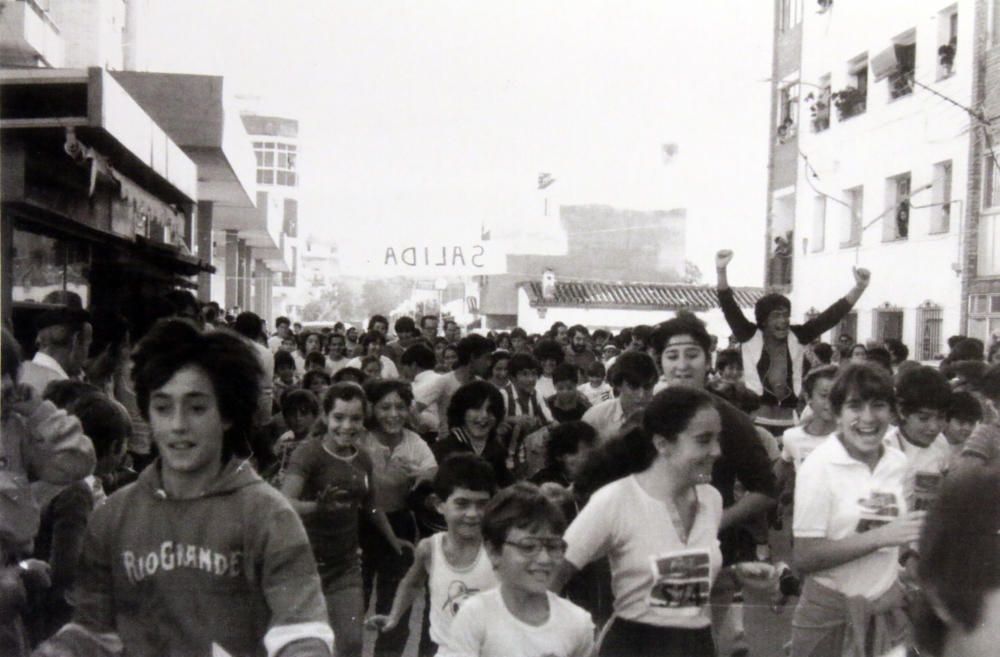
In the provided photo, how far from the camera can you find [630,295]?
31891mm

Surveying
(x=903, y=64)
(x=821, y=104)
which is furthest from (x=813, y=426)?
(x=821, y=104)

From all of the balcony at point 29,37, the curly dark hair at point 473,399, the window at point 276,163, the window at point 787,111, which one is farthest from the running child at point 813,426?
the window at point 787,111

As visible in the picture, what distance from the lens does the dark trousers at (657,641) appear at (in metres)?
2.90

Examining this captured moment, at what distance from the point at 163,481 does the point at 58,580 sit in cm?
69

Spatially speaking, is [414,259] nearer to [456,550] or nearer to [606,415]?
[606,415]

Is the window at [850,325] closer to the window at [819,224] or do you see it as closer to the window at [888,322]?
the window at [888,322]

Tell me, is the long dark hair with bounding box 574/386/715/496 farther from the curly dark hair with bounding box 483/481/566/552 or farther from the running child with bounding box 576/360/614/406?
the running child with bounding box 576/360/614/406

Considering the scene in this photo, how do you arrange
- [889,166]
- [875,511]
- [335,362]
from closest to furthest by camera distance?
[875,511] < [335,362] < [889,166]

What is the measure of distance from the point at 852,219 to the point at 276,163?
7304 millimetres

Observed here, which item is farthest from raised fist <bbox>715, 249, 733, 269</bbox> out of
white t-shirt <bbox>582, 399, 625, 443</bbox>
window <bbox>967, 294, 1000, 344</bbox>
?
window <bbox>967, 294, 1000, 344</bbox>

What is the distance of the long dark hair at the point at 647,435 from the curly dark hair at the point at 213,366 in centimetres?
109

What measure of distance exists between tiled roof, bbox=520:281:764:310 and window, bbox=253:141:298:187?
13296 millimetres

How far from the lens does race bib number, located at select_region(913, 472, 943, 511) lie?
373cm

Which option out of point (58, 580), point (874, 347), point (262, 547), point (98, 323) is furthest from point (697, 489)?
point (874, 347)
